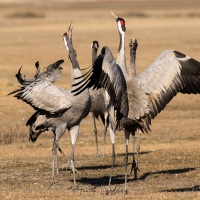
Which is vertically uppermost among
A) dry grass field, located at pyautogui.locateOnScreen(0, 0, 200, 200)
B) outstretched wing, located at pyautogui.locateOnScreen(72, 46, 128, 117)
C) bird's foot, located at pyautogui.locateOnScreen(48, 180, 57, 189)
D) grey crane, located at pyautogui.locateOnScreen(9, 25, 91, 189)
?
outstretched wing, located at pyautogui.locateOnScreen(72, 46, 128, 117)

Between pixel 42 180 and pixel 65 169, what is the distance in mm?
1378

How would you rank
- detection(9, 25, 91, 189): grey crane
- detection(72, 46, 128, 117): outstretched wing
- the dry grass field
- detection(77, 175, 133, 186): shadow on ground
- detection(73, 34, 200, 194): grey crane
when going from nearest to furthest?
detection(72, 46, 128, 117): outstretched wing < detection(73, 34, 200, 194): grey crane < the dry grass field < detection(9, 25, 91, 189): grey crane < detection(77, 175, 133, 186): shadow on ground

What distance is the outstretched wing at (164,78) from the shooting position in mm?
10953

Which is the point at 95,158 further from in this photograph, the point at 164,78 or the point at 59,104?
the point at 164,78

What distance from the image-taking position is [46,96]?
11844 mm

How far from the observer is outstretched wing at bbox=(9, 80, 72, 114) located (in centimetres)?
1166

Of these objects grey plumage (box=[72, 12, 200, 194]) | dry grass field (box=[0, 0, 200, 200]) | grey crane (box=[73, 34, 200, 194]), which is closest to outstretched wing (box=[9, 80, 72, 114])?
grey crane (box=[73, 34, 200, 194])

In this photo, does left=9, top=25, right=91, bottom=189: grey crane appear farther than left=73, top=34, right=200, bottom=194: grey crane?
Yes

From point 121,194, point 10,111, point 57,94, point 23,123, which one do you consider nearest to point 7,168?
point 57,94

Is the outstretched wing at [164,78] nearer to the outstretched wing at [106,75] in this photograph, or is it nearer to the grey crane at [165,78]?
the grey crane at [165,78]

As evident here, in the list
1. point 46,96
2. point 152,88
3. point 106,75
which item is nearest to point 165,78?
point 152,88

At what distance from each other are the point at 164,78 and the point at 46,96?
6.34 ft

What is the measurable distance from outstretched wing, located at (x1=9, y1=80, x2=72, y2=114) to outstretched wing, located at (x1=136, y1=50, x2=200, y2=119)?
1.28m

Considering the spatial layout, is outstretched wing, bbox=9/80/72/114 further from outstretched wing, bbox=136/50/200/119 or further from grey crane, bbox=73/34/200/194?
outstretched wing, bbox=136/50/200/119
